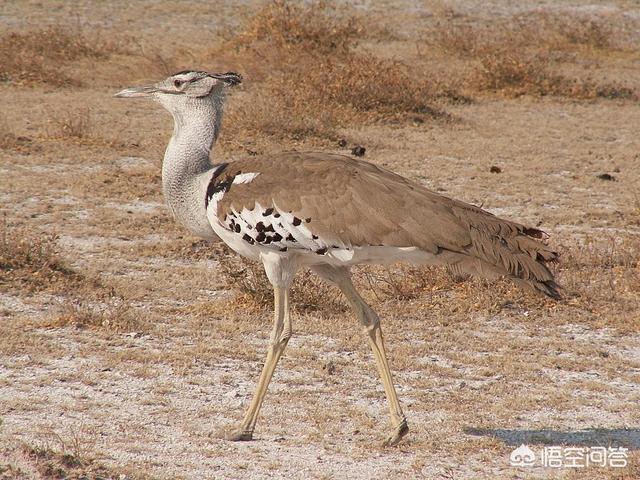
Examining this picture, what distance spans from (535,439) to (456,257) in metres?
1.04

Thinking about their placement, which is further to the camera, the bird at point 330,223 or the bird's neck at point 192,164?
the bird's neck at point 192,164

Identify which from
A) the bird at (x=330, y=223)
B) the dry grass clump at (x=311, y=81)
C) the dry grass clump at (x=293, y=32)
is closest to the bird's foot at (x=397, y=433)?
the bird at (x=330, y=223)

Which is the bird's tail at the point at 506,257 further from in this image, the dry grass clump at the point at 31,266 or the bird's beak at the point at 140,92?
the dry grass clump at the point at 31,266

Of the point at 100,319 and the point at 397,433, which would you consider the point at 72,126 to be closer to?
the point at 100,319

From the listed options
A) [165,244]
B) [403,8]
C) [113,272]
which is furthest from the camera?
[403,8]

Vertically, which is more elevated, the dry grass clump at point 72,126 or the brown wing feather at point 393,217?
the brown wing feather at point 393,217

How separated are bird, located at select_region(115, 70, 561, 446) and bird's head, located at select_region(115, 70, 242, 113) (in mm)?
17

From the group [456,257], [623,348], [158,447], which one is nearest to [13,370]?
[158,447]

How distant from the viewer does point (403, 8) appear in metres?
18.7

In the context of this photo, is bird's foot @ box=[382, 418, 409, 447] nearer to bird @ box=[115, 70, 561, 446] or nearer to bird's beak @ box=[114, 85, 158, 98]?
bird @ box=[115, 70, 561, 446]

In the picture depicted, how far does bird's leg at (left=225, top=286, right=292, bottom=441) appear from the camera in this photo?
4.80 m

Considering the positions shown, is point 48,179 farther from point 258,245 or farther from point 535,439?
point 535,439

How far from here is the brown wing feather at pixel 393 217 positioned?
447cm

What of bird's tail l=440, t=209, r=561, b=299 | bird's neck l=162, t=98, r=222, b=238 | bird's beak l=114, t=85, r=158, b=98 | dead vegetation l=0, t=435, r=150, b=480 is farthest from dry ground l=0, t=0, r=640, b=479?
bird's beak l=114, t=85, r=158, b=98
